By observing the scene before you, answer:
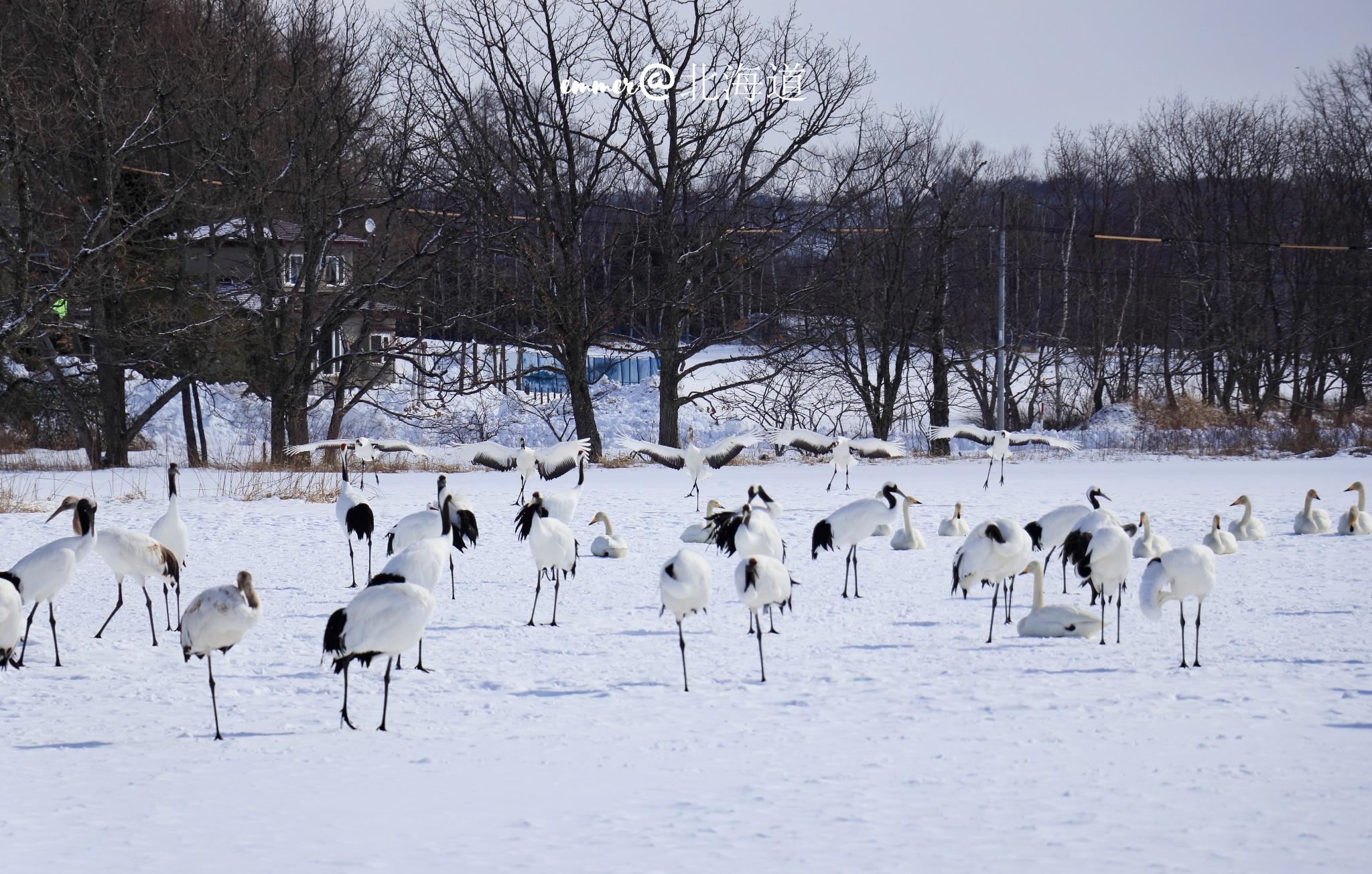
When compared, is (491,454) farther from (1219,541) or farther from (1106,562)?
(1106,562)

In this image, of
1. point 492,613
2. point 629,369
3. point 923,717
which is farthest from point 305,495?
point 629,369

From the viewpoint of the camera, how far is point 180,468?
23.0 meters

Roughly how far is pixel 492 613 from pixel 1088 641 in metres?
4.83

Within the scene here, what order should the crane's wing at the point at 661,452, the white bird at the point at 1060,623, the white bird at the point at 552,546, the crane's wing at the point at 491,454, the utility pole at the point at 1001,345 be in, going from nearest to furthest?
the white bird at the point at 1060,623
the white bird at the point at 552,546
the crane's wing at the point at 661,452
the crane's wing at the point at 491,454
the utility pole at the point at 1001,345

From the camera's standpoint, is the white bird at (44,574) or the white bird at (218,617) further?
the white bird at (44,574)

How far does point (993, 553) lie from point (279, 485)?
44.7 ft

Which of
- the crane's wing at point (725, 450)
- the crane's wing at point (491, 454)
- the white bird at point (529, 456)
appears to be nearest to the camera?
the white bird at point (529, 456)

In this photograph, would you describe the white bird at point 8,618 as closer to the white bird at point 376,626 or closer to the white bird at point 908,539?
the white bird at point 376,626

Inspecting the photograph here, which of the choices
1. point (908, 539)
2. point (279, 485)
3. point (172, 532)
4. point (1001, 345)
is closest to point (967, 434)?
point (1001, 345)

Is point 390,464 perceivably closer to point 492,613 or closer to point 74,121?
point 74,121

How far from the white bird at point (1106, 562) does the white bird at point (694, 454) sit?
30.8 feet

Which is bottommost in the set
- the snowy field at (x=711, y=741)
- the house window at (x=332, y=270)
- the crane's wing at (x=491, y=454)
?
the snowy field at (x=711, y=741)

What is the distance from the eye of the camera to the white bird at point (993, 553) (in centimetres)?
914

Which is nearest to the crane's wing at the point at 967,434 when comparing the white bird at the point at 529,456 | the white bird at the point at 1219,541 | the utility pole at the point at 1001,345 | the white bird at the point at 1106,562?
the utility pole at the point at 1001,345
